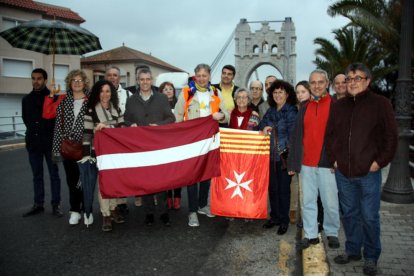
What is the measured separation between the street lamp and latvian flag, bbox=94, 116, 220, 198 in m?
3.05

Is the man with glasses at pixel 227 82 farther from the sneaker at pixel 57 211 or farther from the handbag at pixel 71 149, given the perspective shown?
the sneaker at pixel 57 211

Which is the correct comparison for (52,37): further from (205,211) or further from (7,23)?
(7,23)

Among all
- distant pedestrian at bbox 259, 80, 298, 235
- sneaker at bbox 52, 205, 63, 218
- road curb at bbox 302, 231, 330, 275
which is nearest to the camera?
road curb at bbox 302, 231, 330, 275

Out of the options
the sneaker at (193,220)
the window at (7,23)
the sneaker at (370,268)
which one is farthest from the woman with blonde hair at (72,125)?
the window at (7,23)

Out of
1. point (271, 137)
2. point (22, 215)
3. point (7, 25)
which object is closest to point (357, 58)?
point (271, 137)

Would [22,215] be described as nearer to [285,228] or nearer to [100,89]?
[100,89]

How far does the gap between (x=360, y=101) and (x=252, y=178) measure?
75.0 inches

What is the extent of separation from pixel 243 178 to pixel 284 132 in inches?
34.2

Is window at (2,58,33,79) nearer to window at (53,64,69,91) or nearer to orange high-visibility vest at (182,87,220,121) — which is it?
window at (53,64,69,91)

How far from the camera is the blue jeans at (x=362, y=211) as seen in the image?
134 inches

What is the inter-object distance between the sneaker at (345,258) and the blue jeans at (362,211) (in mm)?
39

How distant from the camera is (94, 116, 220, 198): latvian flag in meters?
4.64

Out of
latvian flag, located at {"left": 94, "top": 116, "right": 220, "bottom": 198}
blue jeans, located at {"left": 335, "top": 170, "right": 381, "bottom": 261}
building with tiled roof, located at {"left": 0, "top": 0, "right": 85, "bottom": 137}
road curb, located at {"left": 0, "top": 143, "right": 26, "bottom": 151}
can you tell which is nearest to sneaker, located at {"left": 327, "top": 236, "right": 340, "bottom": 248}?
blue jeans, located at {"left": 335, "top": 170, "right": 381, "bottom": 261}

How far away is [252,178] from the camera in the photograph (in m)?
4.87
